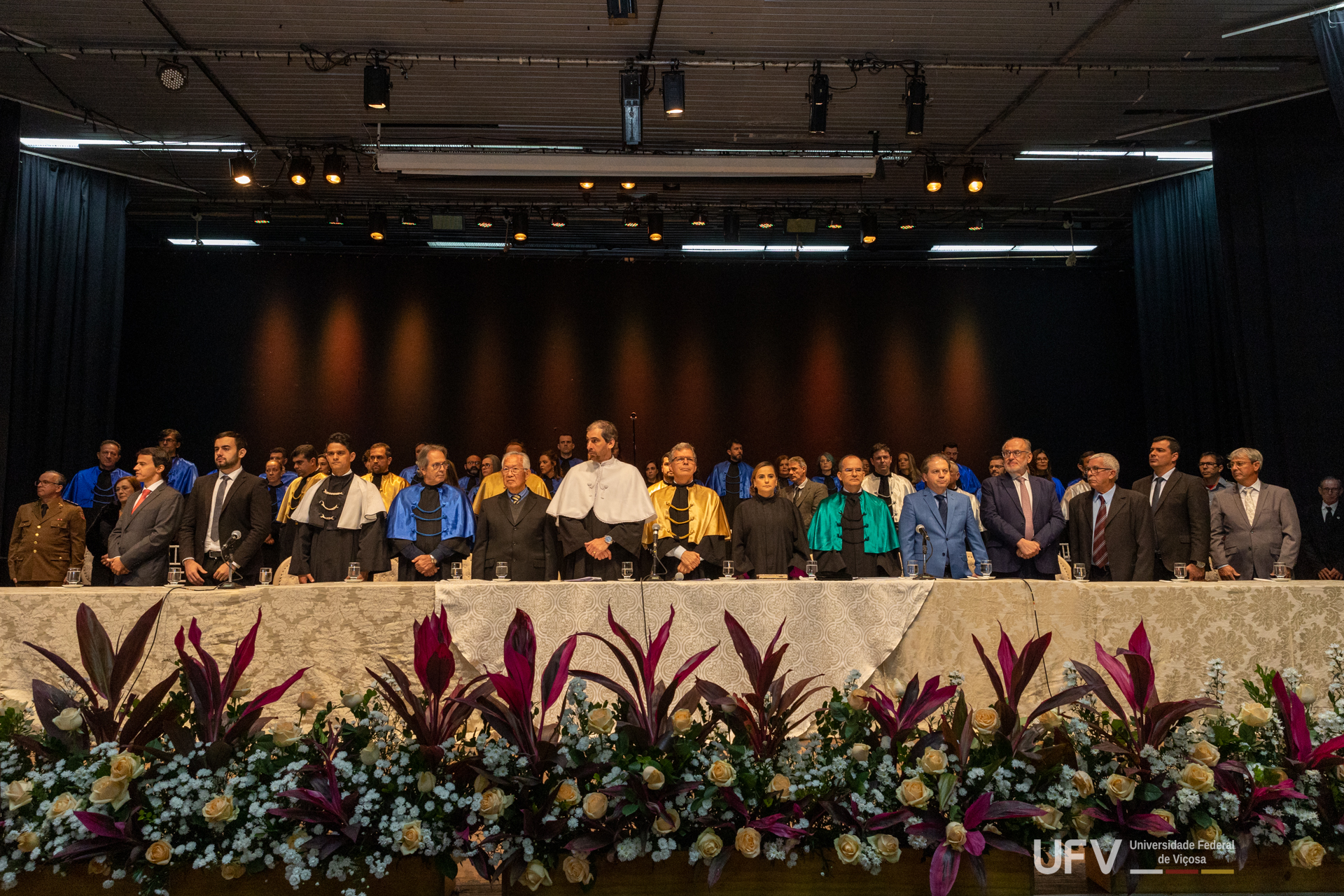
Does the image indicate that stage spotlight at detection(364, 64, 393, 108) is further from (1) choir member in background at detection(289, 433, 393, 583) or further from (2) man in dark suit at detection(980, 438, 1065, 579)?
(2) man in dark suit at detection(980, 438, 1065, 579)

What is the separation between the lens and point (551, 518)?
19.9ft

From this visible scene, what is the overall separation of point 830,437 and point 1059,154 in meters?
4.77


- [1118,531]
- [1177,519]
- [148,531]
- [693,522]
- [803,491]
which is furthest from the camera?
[803,491]

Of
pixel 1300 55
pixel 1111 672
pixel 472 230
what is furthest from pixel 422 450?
pixel 1300 55

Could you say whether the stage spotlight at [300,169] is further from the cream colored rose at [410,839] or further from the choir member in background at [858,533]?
the cream colored rose at [410,839]

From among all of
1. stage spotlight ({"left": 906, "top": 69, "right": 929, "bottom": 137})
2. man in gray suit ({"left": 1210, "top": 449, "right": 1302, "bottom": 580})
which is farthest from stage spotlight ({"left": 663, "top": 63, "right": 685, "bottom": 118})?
man in gray suit ({"left": 1210, "top": 449, "right": 1302, "bottom": 580})

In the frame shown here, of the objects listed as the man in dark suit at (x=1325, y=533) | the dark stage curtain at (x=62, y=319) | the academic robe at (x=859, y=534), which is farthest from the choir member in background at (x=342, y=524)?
the man in dark suit at (x=1325, y=533)

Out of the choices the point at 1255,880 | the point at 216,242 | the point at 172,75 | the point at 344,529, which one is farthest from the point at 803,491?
the point at 216,242

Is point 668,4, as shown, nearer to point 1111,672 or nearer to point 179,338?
point 1111,672

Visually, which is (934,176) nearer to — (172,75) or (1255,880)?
(172,75)

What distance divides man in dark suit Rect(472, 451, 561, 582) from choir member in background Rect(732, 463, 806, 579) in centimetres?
140

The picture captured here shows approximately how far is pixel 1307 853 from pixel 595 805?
66.2 inches

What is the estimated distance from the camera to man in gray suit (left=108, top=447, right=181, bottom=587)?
5.68 m

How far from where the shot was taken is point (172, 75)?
25.7ft
